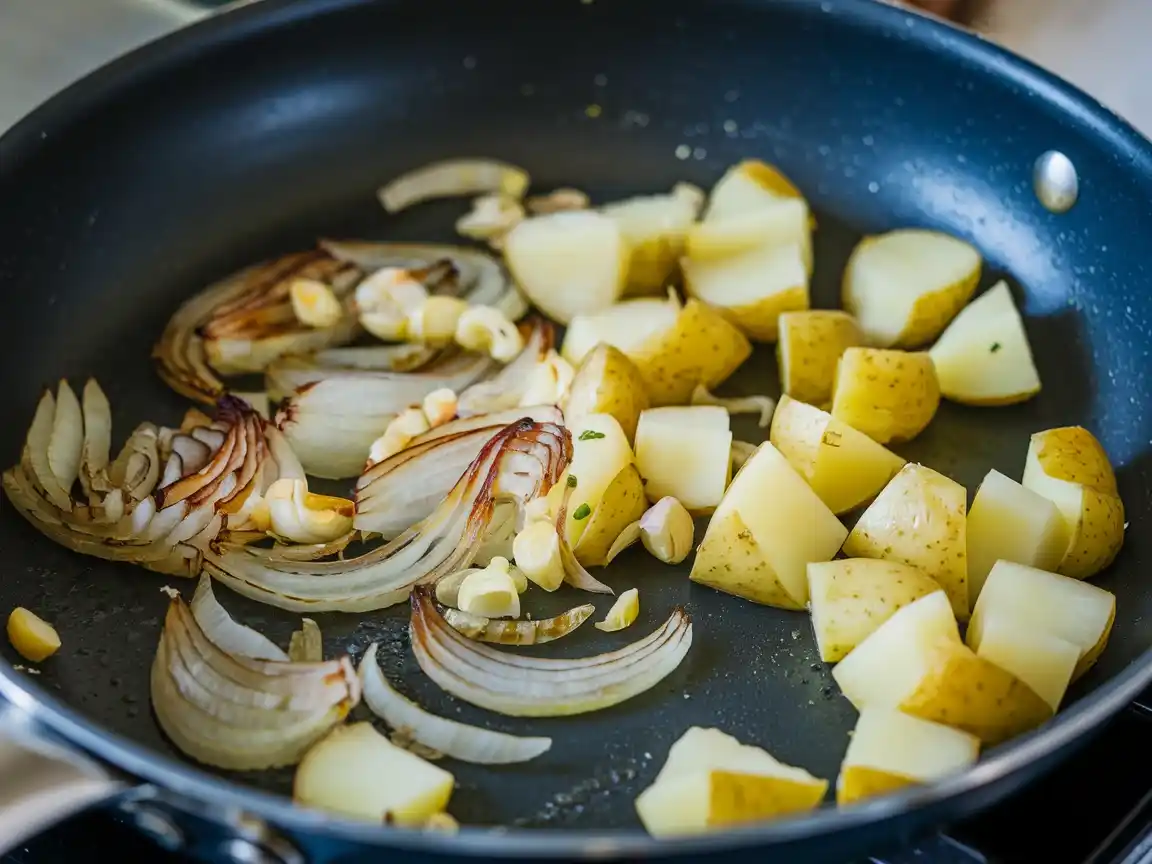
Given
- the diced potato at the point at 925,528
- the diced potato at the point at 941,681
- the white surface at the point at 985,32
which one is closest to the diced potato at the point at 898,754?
the diced potato at the point at 941,681

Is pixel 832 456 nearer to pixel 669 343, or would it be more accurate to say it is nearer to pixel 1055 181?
pixel 669 343

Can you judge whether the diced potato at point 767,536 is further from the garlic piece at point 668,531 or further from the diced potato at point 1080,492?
the diced potato at point 1080,492

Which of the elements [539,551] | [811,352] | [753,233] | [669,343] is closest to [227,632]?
[539,551]

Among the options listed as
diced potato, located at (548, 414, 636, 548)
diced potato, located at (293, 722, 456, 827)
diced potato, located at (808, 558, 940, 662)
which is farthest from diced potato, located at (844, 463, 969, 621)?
diced potato, located at (293, 722, 456, 827)

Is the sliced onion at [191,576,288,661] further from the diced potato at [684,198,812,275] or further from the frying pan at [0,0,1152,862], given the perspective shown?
the diced potato at [684,198,812,275]

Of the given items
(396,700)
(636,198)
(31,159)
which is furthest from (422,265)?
(396,700)

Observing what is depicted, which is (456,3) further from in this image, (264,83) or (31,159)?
(31,159)
